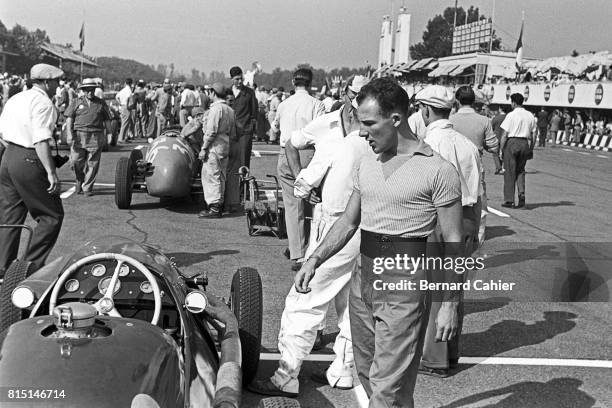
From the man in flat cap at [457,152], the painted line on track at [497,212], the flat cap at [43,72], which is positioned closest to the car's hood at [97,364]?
the man in flat cap at [457,152]

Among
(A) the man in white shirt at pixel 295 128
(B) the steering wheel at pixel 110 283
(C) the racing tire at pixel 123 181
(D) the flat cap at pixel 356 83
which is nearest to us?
(B) the steering wheel at pixel 110 283

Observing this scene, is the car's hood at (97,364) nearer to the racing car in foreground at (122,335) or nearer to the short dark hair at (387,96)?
the racing car in foreground at (122,335)

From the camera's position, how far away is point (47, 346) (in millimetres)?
3225

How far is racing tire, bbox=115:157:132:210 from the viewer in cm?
1177

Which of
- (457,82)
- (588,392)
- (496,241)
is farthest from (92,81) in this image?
(457,82)

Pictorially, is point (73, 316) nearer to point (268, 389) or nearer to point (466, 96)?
point (268, 389)

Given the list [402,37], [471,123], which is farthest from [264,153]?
[402,37]

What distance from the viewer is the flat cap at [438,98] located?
592 centimetres

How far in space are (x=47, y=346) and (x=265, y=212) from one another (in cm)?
713

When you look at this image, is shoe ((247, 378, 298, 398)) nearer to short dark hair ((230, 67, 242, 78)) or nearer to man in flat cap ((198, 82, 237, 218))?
man in flat cap ((198, 82, 237, 218))

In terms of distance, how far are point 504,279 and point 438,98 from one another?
3.40 meters

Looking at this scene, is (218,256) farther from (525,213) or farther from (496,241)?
(525,213)

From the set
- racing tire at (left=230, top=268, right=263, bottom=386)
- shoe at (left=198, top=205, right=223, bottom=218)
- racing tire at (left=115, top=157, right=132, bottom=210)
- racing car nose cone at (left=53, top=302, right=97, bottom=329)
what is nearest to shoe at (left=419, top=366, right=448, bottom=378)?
racing tire at (left=230, top=268, right=263, bottom=386)

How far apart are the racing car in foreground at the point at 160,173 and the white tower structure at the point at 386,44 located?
77.8 m
